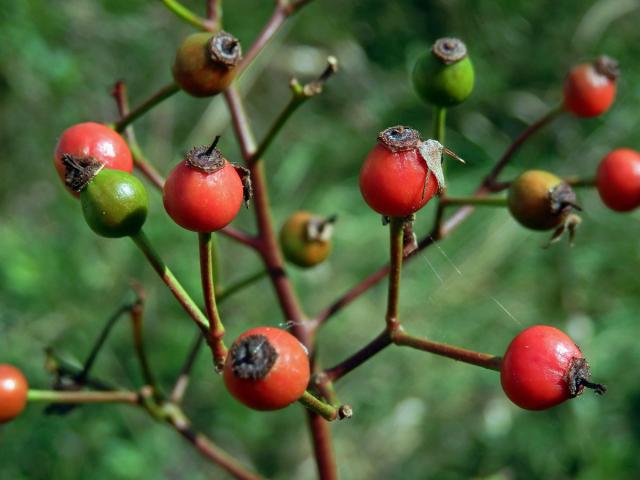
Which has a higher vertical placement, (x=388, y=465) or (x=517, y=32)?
(x=517, y=32)

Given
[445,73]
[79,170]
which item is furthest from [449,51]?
[79,170]

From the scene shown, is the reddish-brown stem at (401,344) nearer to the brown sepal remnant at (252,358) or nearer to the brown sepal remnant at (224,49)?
the brown sepal remnant at (252,358)

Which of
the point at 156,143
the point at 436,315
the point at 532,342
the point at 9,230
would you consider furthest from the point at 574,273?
the point at 532,342

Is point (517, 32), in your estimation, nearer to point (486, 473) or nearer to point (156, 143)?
point (156, 143)

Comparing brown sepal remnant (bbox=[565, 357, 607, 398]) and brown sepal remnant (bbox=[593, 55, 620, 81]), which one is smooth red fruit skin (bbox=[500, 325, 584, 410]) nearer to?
brown sepal remnant (bbox=[565, 357, 607, 398])

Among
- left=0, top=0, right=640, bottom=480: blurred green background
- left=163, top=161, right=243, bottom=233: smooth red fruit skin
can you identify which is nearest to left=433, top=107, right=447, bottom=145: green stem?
left=163, top=161, right=243, bottom=233: smooth red fruit skin

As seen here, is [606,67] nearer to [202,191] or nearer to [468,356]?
[468,356]

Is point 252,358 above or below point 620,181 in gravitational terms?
above
